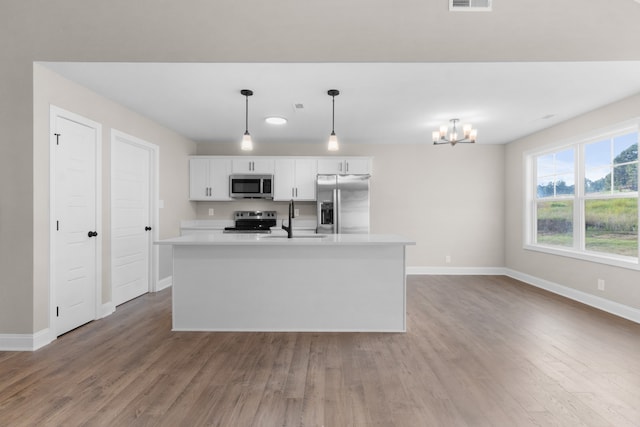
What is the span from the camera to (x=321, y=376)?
2328 millimetres

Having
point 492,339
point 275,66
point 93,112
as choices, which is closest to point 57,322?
point 93,112

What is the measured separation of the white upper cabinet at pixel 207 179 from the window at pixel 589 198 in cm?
509

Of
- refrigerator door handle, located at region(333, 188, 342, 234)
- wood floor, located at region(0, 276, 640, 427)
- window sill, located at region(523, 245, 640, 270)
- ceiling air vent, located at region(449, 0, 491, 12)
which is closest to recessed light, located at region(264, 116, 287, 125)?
refrigerator door handle, located at region(333, 188, 342, 234)

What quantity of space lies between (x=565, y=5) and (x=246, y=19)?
2642 mm

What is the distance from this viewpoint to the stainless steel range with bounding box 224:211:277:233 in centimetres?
595

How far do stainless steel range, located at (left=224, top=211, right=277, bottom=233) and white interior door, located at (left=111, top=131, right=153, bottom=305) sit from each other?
5.27 ft

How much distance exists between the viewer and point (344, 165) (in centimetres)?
575

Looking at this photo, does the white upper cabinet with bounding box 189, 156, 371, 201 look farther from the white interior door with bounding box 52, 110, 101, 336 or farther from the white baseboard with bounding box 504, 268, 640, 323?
the white baseboard with bounding box 504, 268, 640, 323

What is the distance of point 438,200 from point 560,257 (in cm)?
207

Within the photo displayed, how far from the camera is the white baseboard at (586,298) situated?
359 centimetres

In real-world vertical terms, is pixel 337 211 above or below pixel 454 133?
below

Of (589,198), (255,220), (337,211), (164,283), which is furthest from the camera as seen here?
(255,220)

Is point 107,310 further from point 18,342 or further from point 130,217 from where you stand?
point 130,217

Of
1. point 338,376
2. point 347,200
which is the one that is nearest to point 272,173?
point 347,200
